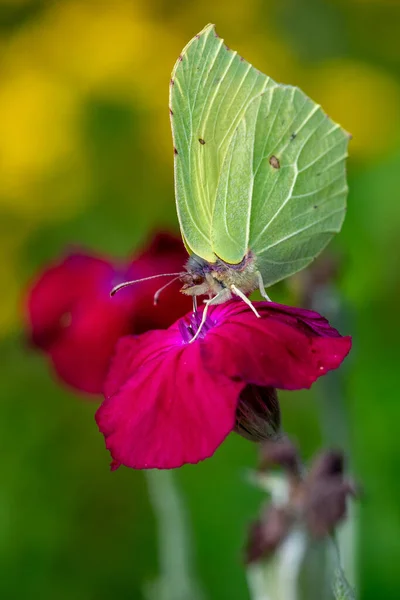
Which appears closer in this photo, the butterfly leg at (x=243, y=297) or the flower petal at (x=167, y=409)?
the flower petal at (x=167, y=409)

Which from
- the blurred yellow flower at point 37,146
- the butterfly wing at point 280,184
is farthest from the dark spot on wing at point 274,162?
the blurred yellow flower at point 37,146

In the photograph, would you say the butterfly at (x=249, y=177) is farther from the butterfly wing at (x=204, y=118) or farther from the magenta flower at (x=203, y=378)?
the magenta flower at (x=203, y=378)

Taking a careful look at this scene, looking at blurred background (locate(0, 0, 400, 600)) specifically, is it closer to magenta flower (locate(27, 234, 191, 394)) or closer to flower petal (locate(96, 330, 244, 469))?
magenta flower (locate(27, 234, 191, 394))

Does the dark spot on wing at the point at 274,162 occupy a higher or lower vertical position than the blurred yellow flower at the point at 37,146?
higher

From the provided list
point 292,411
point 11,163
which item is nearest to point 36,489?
point 292,411

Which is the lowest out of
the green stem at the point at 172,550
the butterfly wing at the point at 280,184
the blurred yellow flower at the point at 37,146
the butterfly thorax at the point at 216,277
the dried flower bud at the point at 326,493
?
the green stem at the point at 172,550

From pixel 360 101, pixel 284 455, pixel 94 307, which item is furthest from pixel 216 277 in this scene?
pixel 360 101

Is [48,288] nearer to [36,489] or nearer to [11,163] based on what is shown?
[36,489]

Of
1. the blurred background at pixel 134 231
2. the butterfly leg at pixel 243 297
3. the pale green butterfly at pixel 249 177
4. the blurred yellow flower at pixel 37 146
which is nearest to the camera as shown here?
the butterfly leg at pixel 243 297
